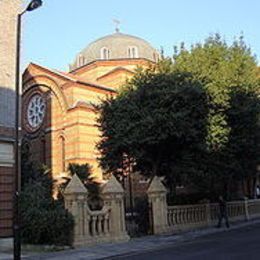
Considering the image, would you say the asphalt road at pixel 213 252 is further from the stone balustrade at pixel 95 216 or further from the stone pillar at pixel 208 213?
the stone pillar at pixel 208 213

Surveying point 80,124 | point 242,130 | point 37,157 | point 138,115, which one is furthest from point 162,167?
point 37,157

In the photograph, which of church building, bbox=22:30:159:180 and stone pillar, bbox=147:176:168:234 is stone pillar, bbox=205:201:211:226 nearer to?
stone pillar, bbox=147:176:168:234

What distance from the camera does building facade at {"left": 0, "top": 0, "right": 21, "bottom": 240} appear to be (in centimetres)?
2000

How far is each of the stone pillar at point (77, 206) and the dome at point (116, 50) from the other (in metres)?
34.9

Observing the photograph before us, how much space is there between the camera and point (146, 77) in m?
26.4

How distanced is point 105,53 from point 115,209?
34.9 metres

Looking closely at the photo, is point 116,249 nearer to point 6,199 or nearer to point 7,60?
point 6,199

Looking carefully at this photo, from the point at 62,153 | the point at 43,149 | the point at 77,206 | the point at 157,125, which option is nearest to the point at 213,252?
the point at 77,206

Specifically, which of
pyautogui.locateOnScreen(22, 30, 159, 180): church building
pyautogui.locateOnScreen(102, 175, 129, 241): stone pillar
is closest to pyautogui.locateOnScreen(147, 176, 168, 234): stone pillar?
pyautogui.locateOnScreen(102, 175, 129, 241): stone pillar

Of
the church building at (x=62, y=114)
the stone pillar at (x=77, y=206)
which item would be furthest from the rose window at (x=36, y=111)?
the stone pillar at (x=77, y=206)

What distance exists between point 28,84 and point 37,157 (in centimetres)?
680

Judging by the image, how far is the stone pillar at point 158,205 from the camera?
23.6 m

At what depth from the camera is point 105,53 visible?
2127 inches

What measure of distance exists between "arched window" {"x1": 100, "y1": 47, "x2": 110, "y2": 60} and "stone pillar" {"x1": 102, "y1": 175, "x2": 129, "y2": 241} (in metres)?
33.4
